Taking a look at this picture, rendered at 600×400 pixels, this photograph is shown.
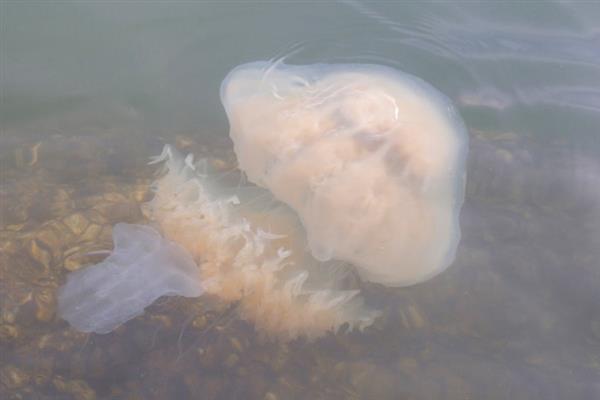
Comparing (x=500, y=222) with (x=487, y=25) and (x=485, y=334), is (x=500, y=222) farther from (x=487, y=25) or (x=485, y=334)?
(x=487, y=25)

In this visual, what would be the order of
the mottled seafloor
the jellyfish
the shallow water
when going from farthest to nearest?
the jellyfish < the shallow water < the mottled seafloor

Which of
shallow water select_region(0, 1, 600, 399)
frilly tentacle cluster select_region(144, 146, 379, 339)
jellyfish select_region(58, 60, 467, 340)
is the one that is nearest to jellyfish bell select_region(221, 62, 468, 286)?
jellyfish select_region(58, 60, 467, 340)

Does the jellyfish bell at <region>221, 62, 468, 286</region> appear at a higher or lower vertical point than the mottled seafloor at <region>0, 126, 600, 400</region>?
higher

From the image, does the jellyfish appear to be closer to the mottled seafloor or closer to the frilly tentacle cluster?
the frilly tentacle cluster

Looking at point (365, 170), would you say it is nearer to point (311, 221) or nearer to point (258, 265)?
point (311, 221)

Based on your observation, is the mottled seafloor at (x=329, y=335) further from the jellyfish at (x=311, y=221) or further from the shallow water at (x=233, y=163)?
the jellyfish at (x=311, y=221)

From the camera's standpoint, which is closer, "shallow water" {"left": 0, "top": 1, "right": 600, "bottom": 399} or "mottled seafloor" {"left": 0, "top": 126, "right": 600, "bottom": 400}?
"mottled seafloor" {"left": 0, "top": 126, "right": 600, "bottom": 400}

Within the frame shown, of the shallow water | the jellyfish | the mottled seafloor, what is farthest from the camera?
the jellyfish
